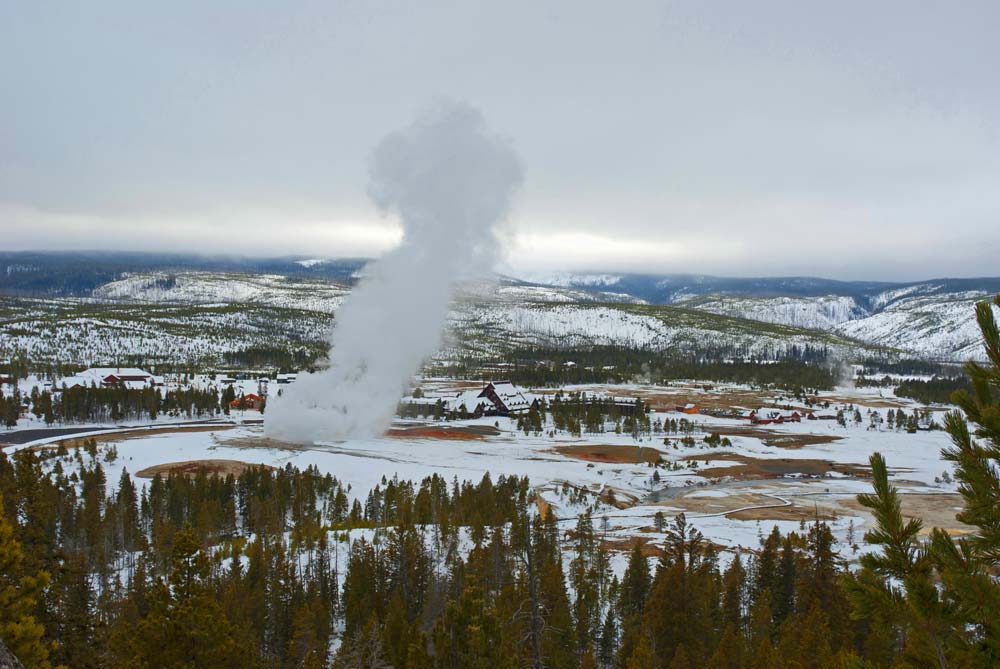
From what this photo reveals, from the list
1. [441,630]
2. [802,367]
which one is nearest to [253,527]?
[441,630]

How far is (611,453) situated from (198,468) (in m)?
37.6

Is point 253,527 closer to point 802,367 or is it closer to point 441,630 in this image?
point 441,630

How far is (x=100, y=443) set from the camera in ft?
212

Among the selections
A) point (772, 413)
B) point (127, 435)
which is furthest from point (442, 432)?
point (772, 413)

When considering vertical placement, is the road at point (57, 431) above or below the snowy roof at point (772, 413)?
below

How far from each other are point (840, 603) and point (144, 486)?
145 ft

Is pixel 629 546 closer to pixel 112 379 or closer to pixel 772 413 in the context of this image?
pixel 772 413

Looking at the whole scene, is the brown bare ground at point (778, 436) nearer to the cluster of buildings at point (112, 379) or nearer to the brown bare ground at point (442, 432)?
the brown bare ground at point (442, 432)

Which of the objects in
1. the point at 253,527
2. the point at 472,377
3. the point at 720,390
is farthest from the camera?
the point at 472,377

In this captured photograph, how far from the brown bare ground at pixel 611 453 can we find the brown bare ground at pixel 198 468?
94.2ft

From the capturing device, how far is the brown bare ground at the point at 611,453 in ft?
206

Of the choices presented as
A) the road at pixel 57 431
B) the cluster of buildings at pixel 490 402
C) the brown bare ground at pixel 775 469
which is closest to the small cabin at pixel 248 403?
the road at pixel 57 431

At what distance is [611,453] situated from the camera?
65812mm

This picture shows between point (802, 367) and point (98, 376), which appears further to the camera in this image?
→ point (802, 367)
